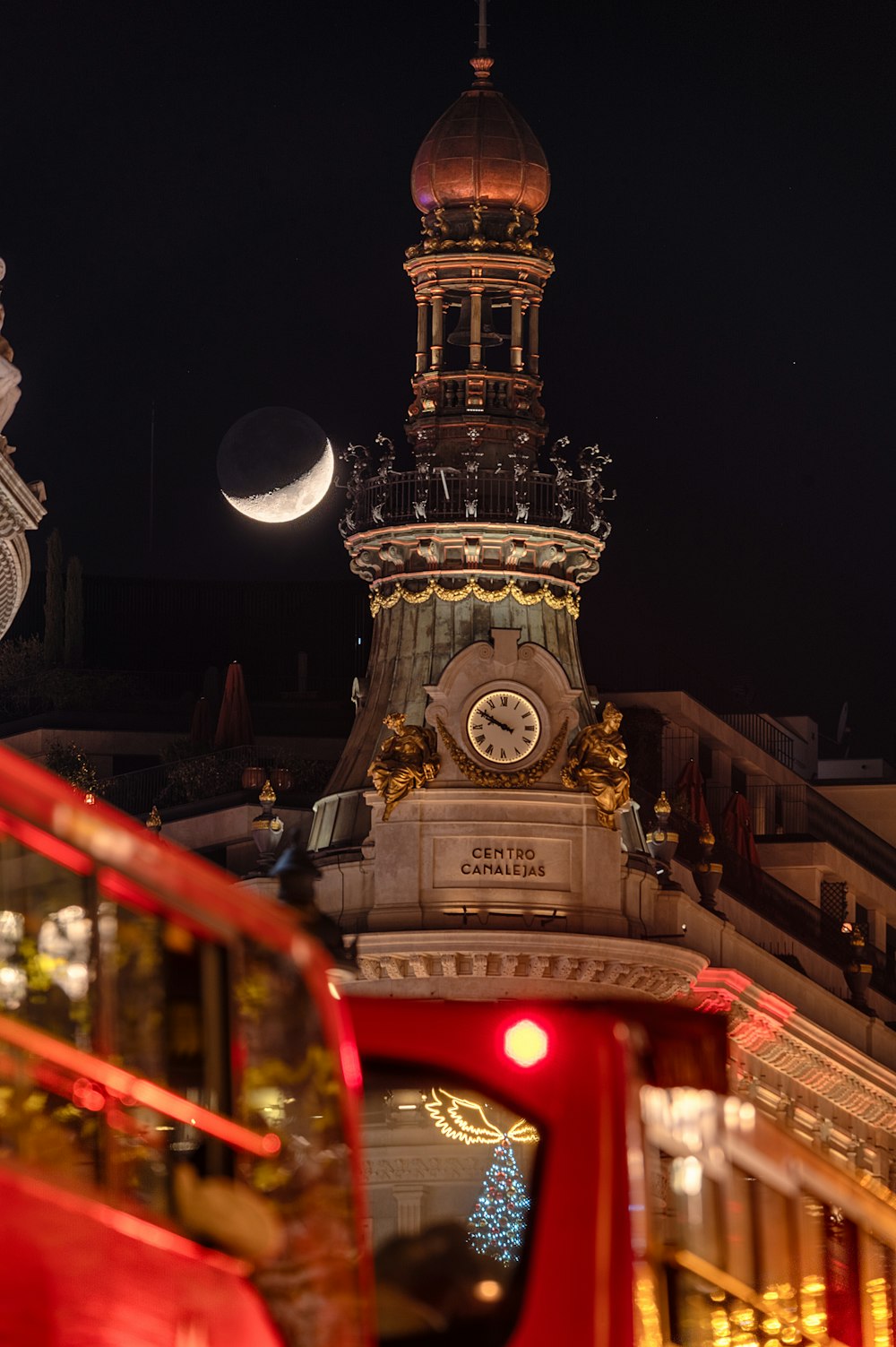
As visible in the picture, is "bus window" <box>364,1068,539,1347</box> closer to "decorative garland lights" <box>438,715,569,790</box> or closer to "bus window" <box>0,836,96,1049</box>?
"bus window" <box>0,836,96,1049</box>

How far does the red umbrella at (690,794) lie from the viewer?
270 feet

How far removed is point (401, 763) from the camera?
6556cm

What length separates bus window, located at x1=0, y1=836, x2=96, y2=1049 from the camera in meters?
A: 14.7

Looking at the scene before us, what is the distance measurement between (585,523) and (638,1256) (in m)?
50.1

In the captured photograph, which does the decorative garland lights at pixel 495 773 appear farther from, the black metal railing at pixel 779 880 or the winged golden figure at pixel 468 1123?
the winged golden figure at pixel 468 1123

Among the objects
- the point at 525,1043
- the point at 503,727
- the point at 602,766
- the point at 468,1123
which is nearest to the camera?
the point at 468,1123

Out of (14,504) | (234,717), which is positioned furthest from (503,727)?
(14,504)

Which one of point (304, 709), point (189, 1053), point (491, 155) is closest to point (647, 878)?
point (491, 155)

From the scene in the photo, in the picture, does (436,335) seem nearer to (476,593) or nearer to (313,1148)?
(476,593)

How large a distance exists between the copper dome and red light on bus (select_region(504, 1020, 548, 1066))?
5129cm

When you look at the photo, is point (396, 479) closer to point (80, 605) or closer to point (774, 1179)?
point (80, 605)

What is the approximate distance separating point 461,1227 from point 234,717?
200 ft

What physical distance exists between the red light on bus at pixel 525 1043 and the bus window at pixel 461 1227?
0.35 m

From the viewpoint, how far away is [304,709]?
89688mm
